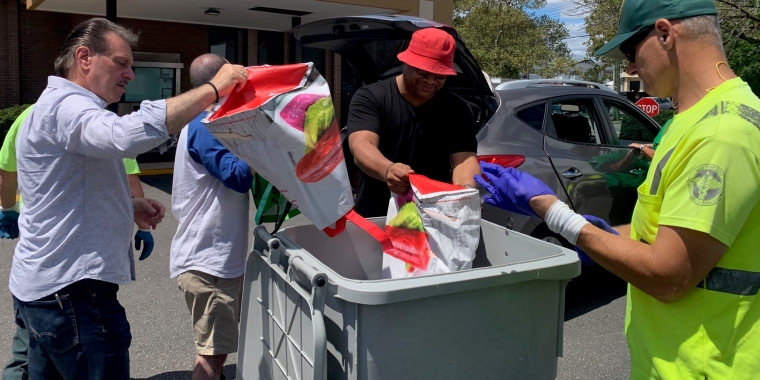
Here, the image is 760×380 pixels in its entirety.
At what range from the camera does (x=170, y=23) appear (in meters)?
15.9

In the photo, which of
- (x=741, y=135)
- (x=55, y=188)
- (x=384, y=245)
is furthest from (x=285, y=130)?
(x=741, y=135)

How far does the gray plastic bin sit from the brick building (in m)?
10.8

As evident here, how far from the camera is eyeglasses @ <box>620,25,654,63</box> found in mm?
1593

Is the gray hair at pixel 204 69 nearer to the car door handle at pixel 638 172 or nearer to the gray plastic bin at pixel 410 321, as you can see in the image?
the gray plastic bin at pixel 410 321

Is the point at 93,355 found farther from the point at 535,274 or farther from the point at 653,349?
the point at 653,349

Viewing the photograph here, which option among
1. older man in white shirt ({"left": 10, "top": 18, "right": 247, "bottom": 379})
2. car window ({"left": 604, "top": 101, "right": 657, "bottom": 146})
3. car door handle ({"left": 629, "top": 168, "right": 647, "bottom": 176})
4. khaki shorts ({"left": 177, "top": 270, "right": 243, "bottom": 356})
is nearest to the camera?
A: older man in white shirt ({"left": 10, "top": 18, "right": 247, "bottom": 379})

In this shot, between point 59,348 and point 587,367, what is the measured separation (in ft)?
9.95

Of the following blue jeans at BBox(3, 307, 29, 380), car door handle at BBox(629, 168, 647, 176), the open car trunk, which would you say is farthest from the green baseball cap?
car door handle at BBox(629, 168, 647, 176)

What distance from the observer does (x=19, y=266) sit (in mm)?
2223

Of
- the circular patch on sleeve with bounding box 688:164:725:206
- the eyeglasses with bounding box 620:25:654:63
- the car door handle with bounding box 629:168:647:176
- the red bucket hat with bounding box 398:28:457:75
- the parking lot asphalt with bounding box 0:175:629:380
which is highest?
the eyeglasses with bounding box 620:25:654:63

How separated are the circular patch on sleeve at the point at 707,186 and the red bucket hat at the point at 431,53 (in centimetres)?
153

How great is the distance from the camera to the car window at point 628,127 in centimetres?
564

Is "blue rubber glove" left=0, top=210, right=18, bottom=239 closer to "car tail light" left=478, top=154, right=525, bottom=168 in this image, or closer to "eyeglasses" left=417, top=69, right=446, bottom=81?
"eyeglasses" left=417, top=69, right=446, bottom=81

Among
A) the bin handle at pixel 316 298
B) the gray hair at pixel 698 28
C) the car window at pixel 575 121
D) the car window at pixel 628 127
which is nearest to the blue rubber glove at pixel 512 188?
the gray hair at pixel 698 28
